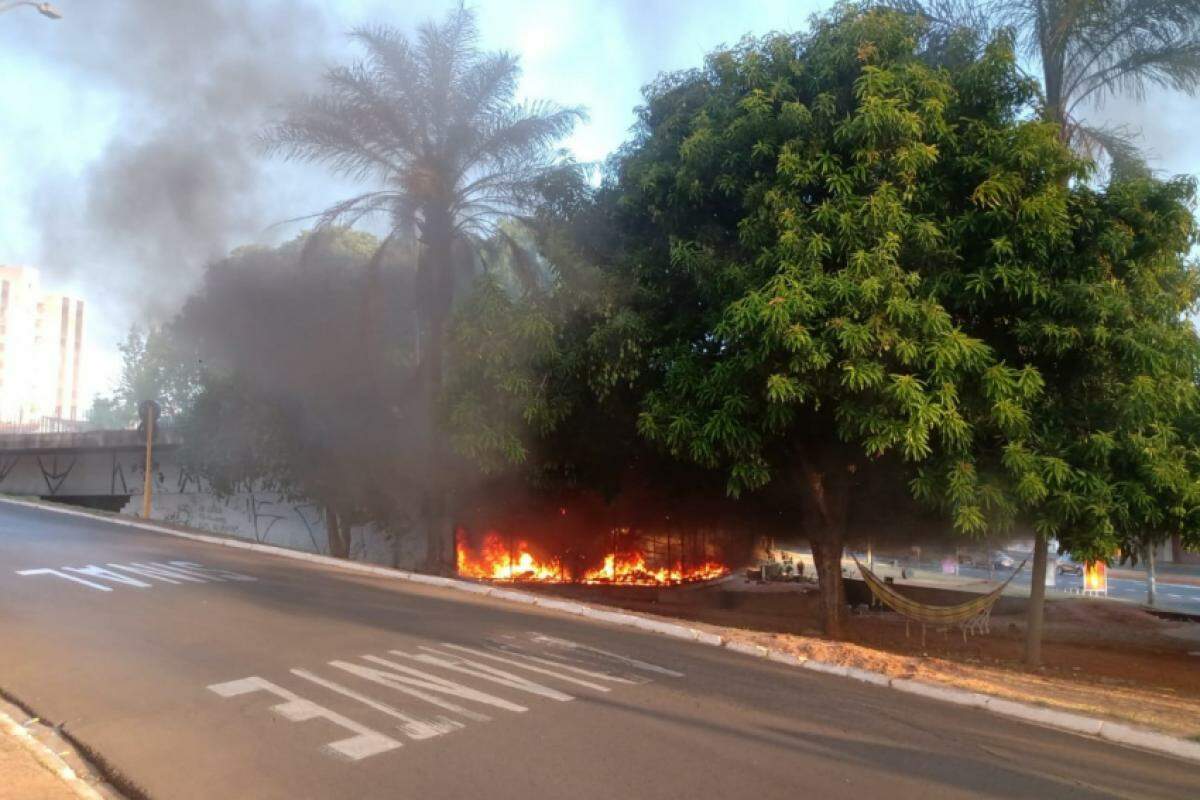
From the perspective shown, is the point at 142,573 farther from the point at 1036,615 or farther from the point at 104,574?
the point at 1036,615

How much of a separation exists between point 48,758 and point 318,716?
4.91 feet

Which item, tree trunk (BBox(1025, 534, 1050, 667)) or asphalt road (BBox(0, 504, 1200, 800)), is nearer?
asphalt road (BBox(0, 504, 1200, 800))

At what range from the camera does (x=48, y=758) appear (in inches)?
183

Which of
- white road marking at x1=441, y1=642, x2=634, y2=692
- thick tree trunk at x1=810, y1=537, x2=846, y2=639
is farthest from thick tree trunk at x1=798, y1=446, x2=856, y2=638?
white road marking at x1=441, y1=642, x2=634, y2=692

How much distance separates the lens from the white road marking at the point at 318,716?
500 centimetres

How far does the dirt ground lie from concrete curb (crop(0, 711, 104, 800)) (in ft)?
19.7

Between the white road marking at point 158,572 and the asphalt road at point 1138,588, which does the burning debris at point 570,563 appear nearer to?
the white road marking at point 158,572

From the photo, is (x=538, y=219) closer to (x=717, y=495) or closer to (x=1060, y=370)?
(x=717, y=495)

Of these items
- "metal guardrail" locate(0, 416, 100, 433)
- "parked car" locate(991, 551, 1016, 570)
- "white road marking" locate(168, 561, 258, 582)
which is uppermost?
"metal guardrail" locate(0, 416, 100, 433)

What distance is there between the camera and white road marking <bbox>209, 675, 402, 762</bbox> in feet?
16.4

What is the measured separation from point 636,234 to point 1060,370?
6.05 m

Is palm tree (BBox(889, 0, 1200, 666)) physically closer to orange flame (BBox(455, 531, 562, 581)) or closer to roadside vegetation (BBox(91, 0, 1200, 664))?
roadside vegetation (BBox(91, 0, 1200, 664))

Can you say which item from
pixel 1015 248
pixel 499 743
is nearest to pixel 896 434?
pixel 1015 248

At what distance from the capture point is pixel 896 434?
8.66 meters
